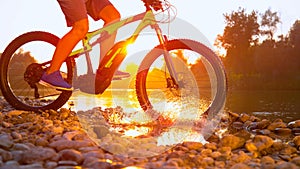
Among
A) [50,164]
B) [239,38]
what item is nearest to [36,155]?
[50,164]

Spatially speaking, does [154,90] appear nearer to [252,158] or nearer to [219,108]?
[219,108]

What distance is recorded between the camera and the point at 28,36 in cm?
491

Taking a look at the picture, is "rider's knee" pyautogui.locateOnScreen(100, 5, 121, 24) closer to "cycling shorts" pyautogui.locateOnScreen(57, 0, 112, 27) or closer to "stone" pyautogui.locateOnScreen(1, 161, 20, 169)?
"cycling shorts" pyautogui.locateOnScreen(57, 0, 112, 27)

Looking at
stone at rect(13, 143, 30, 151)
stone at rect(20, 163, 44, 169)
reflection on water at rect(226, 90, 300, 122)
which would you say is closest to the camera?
stone at rect(20, 163, 44, 169)

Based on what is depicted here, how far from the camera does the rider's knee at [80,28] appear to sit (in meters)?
4.34

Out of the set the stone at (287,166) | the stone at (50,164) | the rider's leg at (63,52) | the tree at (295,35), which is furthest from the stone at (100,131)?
the tree at (295,35)

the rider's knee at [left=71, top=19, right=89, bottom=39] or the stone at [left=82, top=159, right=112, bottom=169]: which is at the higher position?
the rider's knee at [left=71, top=19, right=89, bottom=39]

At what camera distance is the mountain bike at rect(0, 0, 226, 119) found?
4324 mm

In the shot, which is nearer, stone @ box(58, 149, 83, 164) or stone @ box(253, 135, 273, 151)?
stone @ box(58, 149, 83, 164)

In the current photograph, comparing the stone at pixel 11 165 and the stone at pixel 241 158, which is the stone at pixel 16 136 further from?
the stone at pixel 241 158

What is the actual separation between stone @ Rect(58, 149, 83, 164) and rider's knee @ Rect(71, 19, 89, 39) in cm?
194

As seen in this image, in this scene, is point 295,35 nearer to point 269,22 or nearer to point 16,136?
point 269,22

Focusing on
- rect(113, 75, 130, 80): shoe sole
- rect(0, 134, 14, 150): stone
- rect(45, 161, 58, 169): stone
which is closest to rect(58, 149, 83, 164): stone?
rect(45, 161, 58, 169): stone

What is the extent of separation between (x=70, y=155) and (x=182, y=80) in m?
2.13
